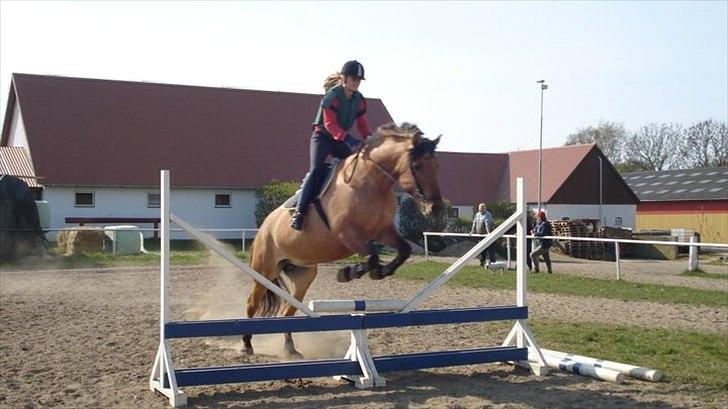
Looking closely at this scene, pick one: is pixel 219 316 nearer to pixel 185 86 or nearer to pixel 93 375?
pixel 93 375

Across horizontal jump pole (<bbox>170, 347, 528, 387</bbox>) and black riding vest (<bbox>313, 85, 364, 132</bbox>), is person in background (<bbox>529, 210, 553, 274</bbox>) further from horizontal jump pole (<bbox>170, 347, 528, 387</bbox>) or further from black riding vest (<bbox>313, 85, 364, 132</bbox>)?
black riding vest (<bbox>313, 85, 364, 132</bbox>)

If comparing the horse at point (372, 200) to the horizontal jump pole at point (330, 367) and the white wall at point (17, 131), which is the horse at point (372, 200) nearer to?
the horizontal jump pole at point (330, 367)

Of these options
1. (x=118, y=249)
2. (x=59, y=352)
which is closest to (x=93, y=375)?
(x=59, y=352)

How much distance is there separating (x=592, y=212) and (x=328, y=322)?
36.3 m

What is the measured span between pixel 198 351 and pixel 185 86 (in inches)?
1126

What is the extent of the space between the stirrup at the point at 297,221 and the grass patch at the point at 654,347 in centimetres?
348

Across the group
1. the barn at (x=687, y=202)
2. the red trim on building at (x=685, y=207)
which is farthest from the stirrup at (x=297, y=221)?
the red trim on building at (x=685, y=207)

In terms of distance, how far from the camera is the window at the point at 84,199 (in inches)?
1216

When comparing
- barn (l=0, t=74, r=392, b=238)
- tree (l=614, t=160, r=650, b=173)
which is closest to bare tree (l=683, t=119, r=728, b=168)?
tree (l=614, t=160, r=650, b=173)

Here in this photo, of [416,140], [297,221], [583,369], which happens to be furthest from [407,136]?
[583,369]

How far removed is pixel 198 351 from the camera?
880 cm

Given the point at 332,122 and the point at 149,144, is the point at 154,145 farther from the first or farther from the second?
the point at 332,122

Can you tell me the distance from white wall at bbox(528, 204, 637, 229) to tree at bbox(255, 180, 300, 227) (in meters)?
14.6

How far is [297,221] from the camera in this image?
759cm
